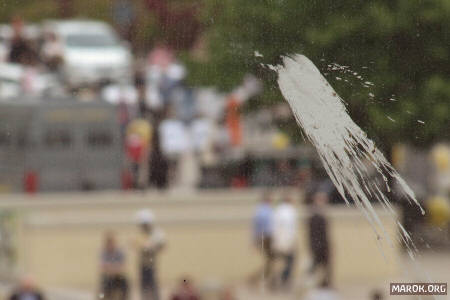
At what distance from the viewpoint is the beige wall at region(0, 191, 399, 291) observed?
25109 millimetres

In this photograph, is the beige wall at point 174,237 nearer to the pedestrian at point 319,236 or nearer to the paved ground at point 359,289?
the paved ground at point 359,289

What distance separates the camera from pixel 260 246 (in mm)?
24562

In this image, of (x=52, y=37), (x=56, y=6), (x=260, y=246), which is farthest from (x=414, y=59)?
(x=56, y=6)

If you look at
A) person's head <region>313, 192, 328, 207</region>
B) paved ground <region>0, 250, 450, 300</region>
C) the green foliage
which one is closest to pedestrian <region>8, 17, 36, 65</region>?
paved ground <region>0, 250, 450, 300</region>

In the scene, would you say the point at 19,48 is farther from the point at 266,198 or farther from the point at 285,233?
the point at 285,233

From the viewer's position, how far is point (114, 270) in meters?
21.7

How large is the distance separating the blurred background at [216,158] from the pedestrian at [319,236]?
31mm

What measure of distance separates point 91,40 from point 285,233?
34.4 feet

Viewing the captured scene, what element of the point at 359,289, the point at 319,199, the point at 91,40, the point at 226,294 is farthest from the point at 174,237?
the point at 91,40

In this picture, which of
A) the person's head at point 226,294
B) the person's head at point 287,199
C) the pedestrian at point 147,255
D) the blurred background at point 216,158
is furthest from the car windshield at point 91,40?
the person's head at point 226,294

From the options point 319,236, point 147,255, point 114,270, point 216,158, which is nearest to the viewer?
point 114,270

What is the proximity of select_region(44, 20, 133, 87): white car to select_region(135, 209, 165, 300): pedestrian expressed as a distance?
988 cm

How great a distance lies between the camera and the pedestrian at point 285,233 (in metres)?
24.1

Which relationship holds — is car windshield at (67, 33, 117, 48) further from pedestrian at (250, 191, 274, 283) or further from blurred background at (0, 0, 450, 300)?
pedestrian at (250, 191, 274, 283)
